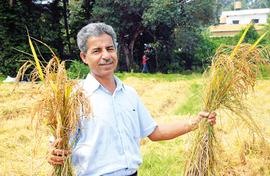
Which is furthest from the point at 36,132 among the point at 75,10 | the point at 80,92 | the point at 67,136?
the point at 75,10

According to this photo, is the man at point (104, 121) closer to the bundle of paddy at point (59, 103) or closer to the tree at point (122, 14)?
the bundle of paddy at point (59, 103)

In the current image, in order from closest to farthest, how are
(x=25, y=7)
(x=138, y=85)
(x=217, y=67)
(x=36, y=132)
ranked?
(x=36, y=132), (x=217, y=67), (x=138, y=85), (x=25, y=7)

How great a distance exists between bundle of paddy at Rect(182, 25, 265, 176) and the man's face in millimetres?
663

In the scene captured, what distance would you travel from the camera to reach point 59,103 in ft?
6.77

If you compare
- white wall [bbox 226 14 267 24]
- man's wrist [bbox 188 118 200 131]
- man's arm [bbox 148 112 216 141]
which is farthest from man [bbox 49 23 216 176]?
white wall [bbox 226 14 267 24]

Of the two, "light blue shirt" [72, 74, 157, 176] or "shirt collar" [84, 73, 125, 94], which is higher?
"shirt collar" [84, 73, 125, 94]

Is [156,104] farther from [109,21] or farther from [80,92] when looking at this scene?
[109,21]

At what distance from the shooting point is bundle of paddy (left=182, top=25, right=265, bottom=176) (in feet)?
8.27

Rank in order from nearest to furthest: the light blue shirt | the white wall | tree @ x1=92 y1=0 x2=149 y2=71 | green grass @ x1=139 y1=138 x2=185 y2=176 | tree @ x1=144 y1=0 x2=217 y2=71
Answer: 1. the light blue shirt
2. green grass @ x1=139 y1=138 x2=185 y2=176
3. tree @ x1=144 y1=0 x2=217 y2=71
4. tree @ x1=92 y1=0 x2=149 y2=71
5. the white wall

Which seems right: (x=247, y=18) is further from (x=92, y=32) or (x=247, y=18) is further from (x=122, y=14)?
(x=92, y=32)

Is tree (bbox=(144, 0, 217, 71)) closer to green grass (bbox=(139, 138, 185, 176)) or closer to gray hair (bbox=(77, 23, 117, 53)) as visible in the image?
green grass (bbox=(139, 138, 185, 176))

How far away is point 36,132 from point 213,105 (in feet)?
3.43

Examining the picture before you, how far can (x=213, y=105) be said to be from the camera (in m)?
2.57

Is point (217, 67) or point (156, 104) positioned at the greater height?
point (217, 67)
